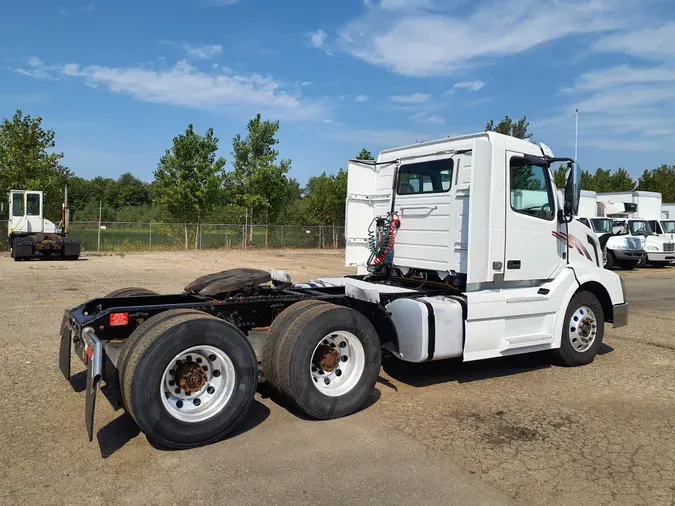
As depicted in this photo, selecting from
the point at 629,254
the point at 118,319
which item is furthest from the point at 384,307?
the point at 629,254

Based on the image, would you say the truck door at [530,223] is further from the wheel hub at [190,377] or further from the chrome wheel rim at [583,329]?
the wheel hub at [190,377]

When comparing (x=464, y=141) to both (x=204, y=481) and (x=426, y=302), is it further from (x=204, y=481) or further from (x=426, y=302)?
(x=204, y=481)

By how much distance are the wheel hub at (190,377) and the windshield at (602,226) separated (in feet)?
76.7

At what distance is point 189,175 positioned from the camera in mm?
37844

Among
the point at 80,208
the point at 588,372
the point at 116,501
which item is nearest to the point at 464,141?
the point at 588,372

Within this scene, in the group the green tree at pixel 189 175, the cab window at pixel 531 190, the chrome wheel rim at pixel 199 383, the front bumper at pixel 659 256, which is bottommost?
the chrome wheel rim at pixel 199 383

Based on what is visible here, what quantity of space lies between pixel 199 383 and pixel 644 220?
25975 mm

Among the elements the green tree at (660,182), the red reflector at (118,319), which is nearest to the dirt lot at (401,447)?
the red reflector at (118,319)

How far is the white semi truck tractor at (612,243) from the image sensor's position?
931 inches

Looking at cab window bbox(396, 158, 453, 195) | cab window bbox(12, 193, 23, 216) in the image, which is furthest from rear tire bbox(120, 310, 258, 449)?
cab window bbox(12, 193, 23, 216)

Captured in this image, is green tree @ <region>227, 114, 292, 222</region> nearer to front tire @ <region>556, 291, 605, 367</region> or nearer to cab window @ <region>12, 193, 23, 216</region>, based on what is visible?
cab window @ <region>12, 193, 23, 216</region>

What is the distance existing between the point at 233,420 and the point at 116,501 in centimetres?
118

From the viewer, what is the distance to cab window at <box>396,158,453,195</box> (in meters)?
6.73

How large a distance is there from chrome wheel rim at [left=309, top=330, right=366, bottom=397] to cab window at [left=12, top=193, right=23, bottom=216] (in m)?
26.3
